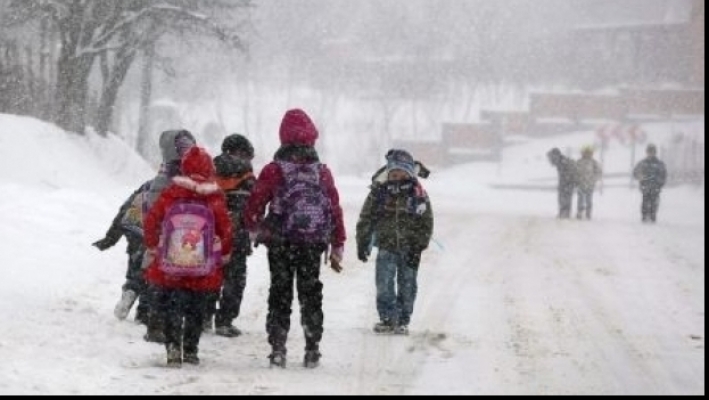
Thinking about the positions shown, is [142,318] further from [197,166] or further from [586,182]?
[586,182]

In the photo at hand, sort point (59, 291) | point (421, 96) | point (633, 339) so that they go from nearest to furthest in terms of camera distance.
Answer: point (633, 339) < point (59, 291) < point (421, 96)

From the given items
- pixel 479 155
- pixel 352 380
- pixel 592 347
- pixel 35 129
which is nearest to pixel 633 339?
pixel 592 347

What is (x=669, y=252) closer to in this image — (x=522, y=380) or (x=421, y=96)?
(x=522, y=380)

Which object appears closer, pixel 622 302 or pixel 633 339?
pixel 633 339

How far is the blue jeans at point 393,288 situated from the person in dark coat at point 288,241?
6.27 ft

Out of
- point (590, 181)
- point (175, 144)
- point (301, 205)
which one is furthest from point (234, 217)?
point (590, 181)

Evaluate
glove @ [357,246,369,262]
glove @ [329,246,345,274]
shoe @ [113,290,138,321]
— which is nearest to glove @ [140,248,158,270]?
shoe @ [113,290,138,321]

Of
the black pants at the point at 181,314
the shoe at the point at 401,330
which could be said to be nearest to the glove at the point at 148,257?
the black pants at the point at 181,314

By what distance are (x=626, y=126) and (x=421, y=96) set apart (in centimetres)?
1322

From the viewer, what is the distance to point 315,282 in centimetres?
866

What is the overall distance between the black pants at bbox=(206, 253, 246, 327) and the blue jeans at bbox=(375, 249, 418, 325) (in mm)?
1309

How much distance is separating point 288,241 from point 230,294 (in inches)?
67.1

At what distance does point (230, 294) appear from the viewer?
33.0 feet

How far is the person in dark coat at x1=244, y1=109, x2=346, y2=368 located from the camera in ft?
28.0
